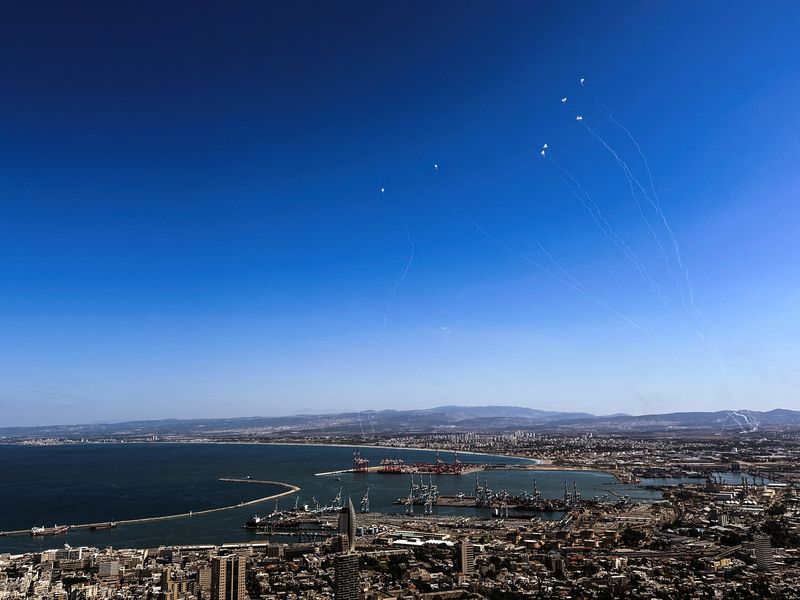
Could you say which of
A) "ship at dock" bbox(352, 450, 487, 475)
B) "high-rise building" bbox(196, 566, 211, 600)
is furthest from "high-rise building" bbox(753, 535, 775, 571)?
"ship at dock" bbox(352, 450, 487, 475)

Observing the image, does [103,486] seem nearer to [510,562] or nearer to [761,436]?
[510,562]

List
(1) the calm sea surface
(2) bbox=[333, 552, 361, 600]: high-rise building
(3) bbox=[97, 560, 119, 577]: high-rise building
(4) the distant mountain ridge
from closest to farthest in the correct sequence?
(2) bbox=[333, 552, 361, 600]: high-rise building, (3) bbox=[97, 560, 119, 577]: high-rise building, (1) the calm sea surface, (4) the distant mountain ridge

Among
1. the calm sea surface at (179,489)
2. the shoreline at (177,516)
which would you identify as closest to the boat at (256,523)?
the calm sea surface at (179,489)

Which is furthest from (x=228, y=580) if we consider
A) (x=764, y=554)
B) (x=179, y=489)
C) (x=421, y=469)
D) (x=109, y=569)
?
(x=421, y=469)

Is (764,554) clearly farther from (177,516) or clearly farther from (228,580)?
(177,516)

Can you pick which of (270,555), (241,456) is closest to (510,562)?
(270,555)

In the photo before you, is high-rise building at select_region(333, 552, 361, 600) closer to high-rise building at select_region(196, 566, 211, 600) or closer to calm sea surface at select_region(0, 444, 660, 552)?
high-rise building at select_region(196, 566, 211, 600)

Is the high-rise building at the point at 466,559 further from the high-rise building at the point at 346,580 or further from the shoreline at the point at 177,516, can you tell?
the shoreline at the point at 177,516
